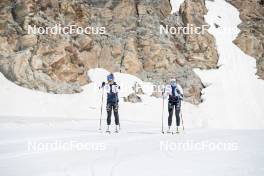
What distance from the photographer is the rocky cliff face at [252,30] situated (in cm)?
3731

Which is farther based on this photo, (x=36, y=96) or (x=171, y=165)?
(x=36, y=96)

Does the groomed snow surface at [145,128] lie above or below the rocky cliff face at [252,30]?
below

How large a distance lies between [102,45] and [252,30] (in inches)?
791

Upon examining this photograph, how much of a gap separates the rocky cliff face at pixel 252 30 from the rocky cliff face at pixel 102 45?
4.76 meters

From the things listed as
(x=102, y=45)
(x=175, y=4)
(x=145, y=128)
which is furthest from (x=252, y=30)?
(x=145, y=128)

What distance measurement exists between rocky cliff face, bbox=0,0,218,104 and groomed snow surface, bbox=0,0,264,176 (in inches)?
50.4

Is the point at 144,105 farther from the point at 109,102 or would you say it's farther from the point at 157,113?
the point at 109,102

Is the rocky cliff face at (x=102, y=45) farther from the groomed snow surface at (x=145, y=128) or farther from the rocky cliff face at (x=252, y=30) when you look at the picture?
the rocky cliff face at (x=252, y=30)

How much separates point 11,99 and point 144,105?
11089 mm

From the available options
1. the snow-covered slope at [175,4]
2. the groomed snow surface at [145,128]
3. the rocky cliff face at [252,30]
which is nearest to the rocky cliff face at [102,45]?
the snow-covered slope at [175,4]

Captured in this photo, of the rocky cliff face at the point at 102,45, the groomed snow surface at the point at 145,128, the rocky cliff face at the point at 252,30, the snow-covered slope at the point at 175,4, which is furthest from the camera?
the snow-covered slope at the point at 175,4

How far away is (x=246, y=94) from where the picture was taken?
105 ft

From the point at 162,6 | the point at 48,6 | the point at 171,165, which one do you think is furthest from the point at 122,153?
the point at 162,6

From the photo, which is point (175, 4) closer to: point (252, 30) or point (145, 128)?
point (252, 30)
